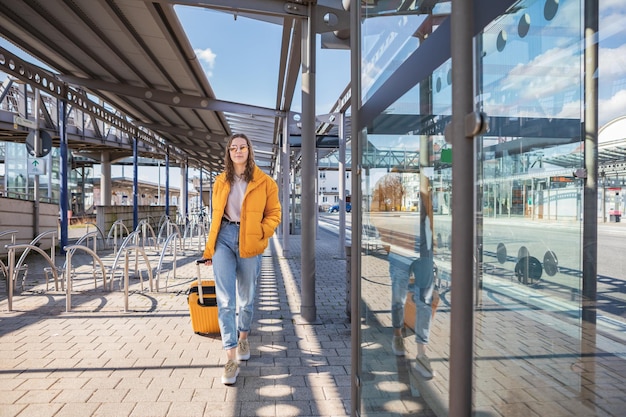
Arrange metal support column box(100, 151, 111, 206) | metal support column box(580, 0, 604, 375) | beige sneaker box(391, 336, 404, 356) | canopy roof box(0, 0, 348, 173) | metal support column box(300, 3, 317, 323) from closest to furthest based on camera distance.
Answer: metal support column box(580, 0, 604, 375)
beige sneaker box(391, 336, 404, 356)
metal support column box(300, 3, 317, 323)
canopy roof box(0, 0, 348, 173)
metal support column box(100, 151, 111, 206)

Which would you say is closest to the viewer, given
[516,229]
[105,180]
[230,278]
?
[516,229]

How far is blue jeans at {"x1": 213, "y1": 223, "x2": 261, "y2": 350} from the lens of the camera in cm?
307

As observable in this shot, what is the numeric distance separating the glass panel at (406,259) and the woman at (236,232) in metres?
1.28

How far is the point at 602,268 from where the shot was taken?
141cm

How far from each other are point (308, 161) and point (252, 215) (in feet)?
6.50

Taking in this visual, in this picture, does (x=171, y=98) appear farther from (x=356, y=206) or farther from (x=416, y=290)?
(x=416, y=290)

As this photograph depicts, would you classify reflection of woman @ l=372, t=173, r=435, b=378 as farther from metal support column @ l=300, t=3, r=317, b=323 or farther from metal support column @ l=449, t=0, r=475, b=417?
metal support column @ l=300, t=3, r=317, b=323

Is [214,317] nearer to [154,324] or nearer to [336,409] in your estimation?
[154,324]

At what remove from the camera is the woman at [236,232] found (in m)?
3.08

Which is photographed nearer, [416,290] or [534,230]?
[534,230]

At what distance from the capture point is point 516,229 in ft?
4.22

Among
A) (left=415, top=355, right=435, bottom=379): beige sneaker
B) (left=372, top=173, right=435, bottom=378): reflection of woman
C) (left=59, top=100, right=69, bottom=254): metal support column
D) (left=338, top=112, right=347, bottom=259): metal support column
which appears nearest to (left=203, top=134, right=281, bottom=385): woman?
(left=372, top=173, right=435, bottom=378): reflection of woman

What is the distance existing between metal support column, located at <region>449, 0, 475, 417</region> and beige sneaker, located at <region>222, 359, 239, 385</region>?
2.21 m

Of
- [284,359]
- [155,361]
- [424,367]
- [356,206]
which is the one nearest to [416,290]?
[424,367]
